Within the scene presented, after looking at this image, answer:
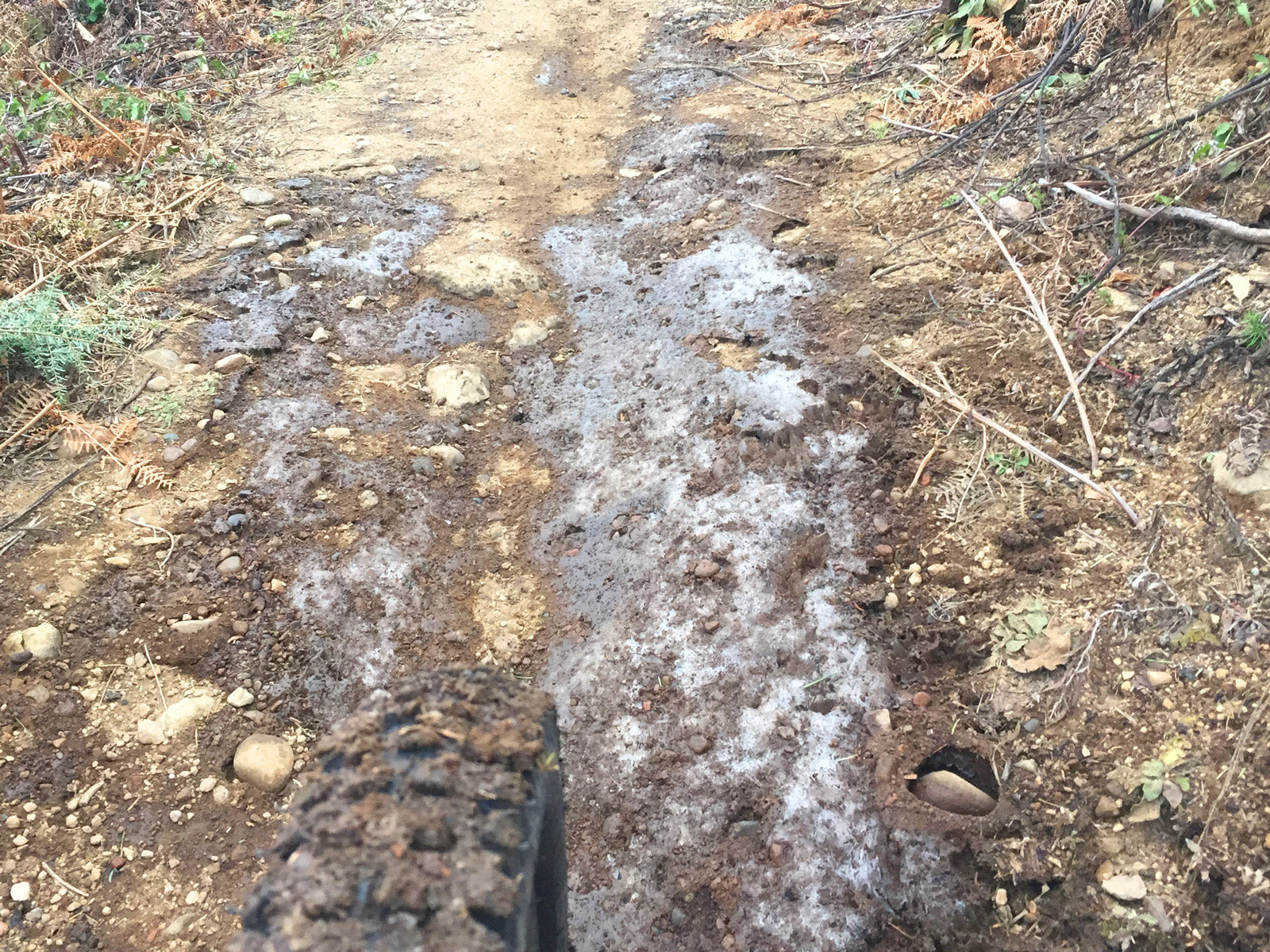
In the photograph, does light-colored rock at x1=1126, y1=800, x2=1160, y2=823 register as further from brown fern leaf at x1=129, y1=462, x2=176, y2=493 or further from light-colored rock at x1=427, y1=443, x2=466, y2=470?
brown fern leaf at x1=129, y1=462, x2=176, y2=493

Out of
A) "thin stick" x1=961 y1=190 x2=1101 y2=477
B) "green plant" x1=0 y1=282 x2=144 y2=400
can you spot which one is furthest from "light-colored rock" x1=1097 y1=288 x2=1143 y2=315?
"green plant" x1=0 y1=282 x2=144 y2=400

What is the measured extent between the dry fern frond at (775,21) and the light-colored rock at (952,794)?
6648 mm

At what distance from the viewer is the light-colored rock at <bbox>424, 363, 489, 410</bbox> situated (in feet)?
11.6

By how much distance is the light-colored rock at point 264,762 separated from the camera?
2.24 meters

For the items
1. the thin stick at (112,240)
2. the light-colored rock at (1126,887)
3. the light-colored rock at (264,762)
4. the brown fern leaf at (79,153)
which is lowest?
the light-colored rock at (1126,887)

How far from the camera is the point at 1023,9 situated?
474 centimetres

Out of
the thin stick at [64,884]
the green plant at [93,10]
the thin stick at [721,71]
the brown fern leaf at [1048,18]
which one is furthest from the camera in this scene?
the green plant at [93,10]

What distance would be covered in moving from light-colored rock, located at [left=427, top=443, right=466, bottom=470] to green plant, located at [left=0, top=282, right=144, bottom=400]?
1.55m

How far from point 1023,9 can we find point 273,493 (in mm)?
5285

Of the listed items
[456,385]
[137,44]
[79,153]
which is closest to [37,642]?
[456,385]

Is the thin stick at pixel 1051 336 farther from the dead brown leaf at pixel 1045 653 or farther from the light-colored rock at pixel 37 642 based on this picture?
the light-colored rock at pixel 37 642

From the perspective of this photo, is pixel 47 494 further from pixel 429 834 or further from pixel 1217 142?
pixel 1217 142

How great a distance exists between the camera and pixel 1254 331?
7.73 ft

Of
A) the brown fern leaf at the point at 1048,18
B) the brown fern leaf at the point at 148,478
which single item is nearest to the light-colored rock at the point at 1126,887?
the brown fern leaf at the point at 148,478
